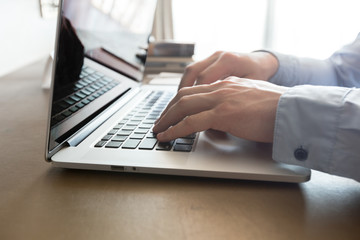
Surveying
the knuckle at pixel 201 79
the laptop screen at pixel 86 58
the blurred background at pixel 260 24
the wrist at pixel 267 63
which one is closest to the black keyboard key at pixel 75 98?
the laptop screen at pixel 86 58

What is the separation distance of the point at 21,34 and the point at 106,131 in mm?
1193

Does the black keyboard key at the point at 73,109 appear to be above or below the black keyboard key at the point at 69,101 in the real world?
below

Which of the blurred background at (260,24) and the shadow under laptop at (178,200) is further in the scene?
the blurred background at (260,24)

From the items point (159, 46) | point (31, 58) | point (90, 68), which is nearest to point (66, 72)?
point (90, 68)

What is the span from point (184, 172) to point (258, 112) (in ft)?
0.48

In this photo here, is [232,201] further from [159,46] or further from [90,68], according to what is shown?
[159,46]

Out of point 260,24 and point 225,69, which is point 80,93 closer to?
point 225,69

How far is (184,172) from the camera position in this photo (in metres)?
0.41

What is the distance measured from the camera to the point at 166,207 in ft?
1.21

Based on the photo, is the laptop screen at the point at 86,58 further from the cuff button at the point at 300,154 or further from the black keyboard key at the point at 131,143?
the cuff button at the point at 300,154

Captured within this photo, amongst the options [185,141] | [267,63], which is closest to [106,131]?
[185,141]

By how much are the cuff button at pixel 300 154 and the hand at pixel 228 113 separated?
54 millimetres

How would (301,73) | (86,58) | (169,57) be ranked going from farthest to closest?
(169,57)
(301,73)
(86,58)

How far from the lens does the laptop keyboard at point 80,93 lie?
467 millimetres
